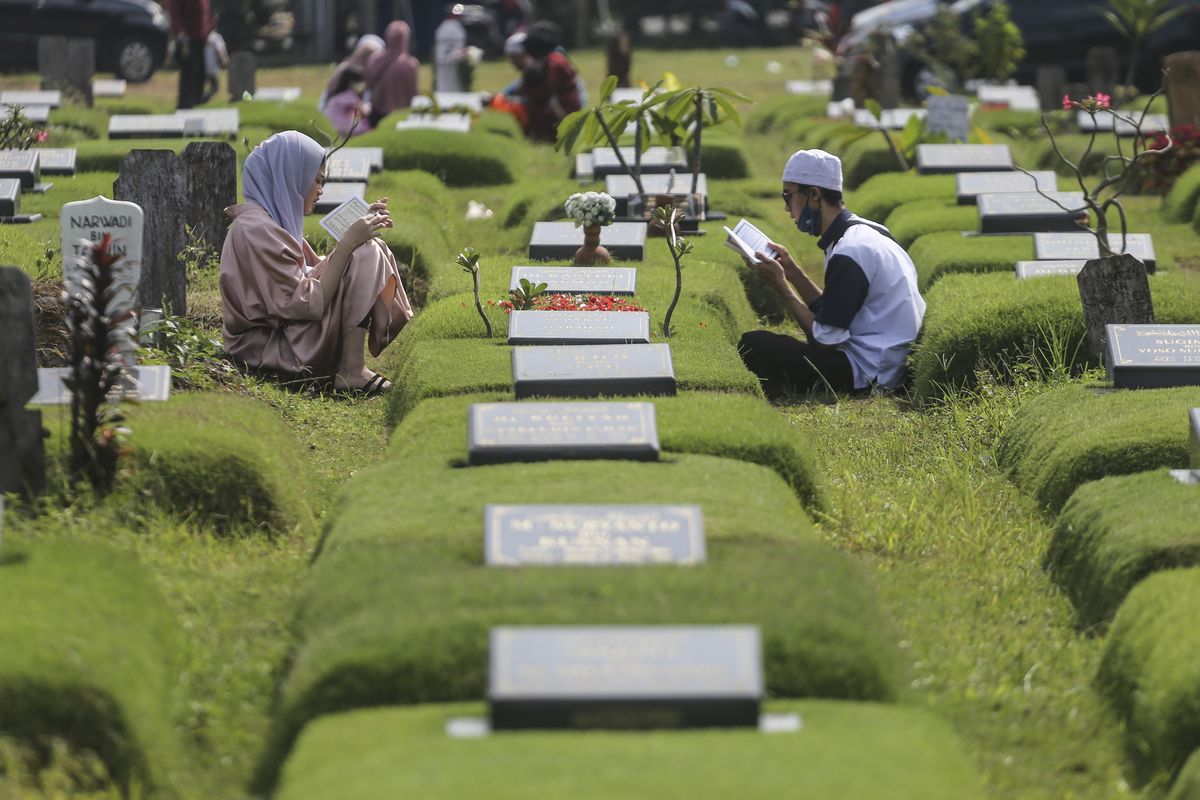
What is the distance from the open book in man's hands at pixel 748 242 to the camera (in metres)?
7.59

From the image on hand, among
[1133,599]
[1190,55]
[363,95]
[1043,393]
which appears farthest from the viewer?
[363,95]

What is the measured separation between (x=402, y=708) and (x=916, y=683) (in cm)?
128

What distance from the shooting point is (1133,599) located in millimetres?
4539

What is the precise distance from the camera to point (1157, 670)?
4.09 metres

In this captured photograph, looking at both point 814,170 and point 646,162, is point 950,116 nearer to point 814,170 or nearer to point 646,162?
point 646,162

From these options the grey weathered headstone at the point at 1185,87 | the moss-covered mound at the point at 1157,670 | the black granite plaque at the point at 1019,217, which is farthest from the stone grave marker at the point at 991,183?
the moss-covered mound at the point at 1157,670

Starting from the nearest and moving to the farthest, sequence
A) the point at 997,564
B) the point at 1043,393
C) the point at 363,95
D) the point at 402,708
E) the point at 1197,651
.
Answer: the point at 402,708 < the point at 1197,651 < the point at 997,564 < the point at 1043,393 < the point at 363,95

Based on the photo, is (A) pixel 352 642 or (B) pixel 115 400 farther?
(B) pixel 115 400

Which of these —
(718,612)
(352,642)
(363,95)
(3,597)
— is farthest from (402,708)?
(363,95)

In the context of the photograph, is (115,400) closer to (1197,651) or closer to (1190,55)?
(1197,651)

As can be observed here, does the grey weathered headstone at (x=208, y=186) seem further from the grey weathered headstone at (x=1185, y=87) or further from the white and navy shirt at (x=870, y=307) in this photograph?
the grey weathered headstone at (x=1185, y=87)

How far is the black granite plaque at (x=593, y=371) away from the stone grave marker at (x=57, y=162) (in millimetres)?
6157

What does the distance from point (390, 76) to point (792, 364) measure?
11026mm

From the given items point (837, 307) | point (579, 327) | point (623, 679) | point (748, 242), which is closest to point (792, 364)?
point (837, 307)
